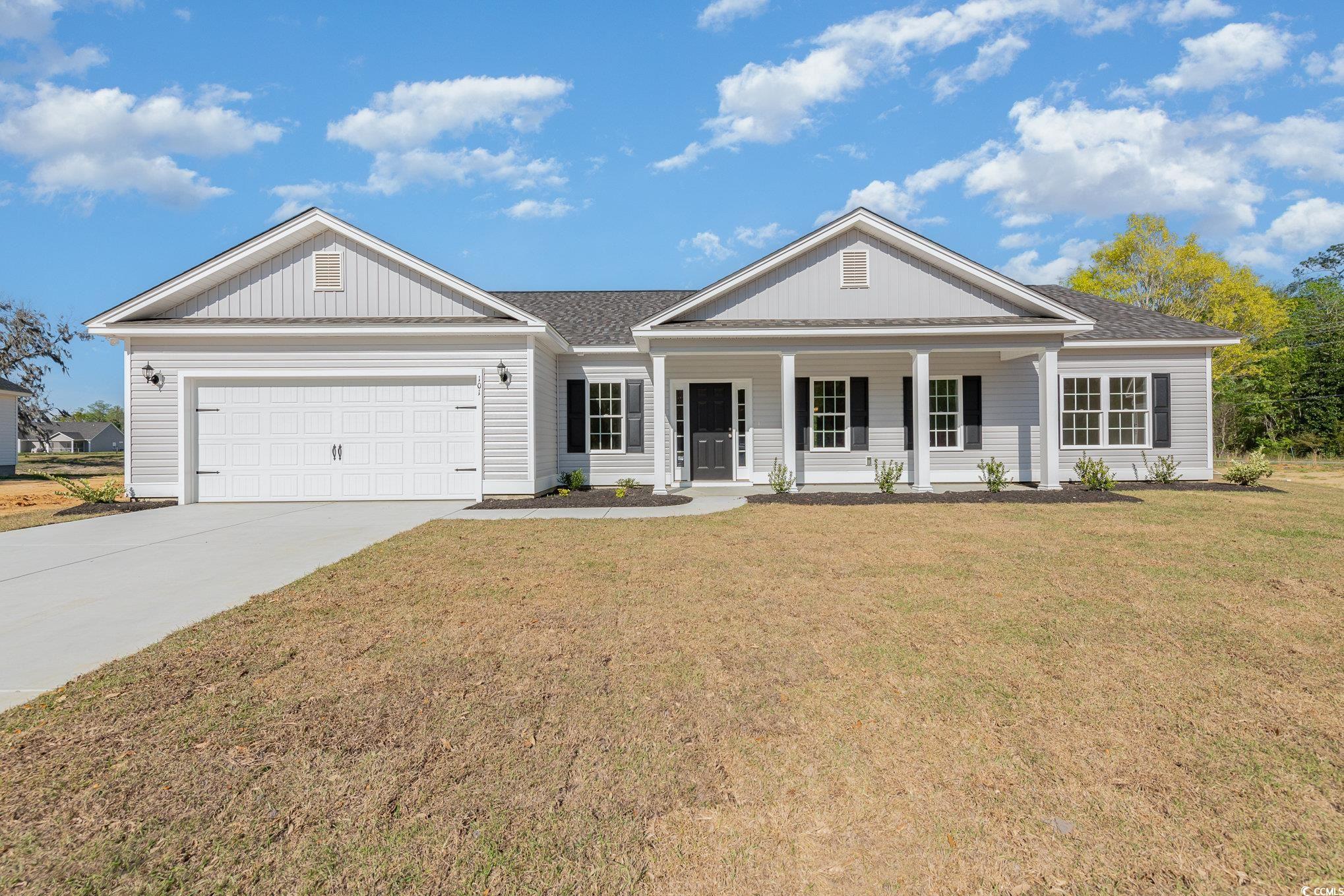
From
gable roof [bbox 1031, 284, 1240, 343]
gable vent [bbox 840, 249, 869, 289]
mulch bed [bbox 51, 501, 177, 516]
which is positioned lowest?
mulch bed [bbox 51, 501, 177, 516]

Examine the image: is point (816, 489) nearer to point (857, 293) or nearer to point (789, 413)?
point (789, 413)

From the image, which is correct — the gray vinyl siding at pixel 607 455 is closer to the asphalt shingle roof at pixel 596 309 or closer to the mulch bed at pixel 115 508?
the asphalt shingle roof at pixel 596 309

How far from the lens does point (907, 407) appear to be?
561 inches

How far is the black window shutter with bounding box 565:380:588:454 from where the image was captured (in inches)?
553

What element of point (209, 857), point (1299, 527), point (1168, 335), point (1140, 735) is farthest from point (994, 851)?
point (1168, 335)

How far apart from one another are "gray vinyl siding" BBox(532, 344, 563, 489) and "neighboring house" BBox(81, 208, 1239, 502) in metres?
0.08

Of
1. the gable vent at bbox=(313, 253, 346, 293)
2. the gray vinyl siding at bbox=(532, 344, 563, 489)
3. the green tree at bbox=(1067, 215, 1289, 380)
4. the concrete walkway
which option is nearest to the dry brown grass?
the concrete walkway

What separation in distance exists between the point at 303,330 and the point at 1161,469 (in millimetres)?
17787

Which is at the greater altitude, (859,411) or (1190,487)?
(859,411)

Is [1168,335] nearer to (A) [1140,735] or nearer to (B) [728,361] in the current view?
(B) [728,361]

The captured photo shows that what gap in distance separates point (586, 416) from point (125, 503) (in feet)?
28.1

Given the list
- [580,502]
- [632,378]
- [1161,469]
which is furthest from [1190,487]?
[580,502]

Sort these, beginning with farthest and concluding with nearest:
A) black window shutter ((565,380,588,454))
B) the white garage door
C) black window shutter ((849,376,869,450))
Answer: black window shutter ((849,376,869,450)) → black window shutter ((565,380,588,454)) → the white garage door

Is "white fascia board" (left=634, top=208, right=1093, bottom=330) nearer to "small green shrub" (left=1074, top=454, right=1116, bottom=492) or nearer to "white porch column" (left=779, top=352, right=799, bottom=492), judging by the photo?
Result: "white porch column" (left=779, top=352, right=799, bottom=492)
